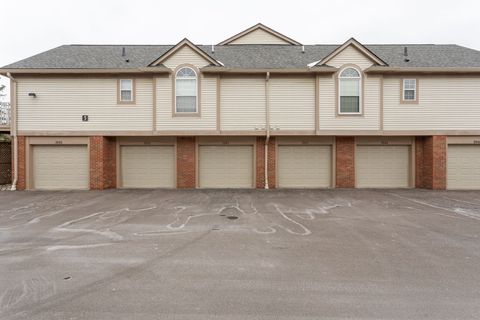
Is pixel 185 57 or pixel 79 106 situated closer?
pixel 185 57

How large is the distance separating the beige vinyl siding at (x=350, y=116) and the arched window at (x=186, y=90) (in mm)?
6370

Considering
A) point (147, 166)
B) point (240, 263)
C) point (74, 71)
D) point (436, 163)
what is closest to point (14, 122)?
point (74, 71)

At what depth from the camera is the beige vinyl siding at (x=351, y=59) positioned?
1373 cm

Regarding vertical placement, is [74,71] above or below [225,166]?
above

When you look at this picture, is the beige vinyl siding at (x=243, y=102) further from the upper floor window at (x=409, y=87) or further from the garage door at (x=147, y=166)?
the upper floor window at (x=409, y=87)

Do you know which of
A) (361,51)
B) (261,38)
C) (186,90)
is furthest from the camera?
(261,38)

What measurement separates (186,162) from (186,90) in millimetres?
3659

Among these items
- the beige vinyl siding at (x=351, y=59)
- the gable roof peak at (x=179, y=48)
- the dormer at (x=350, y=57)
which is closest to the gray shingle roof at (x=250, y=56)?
the gable roof peak at (x=179, y=48)

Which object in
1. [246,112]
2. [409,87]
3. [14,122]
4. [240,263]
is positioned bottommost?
[240,263]

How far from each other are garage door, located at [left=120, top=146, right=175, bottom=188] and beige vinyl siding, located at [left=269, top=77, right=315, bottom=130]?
19.0ft

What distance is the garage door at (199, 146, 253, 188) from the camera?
14.7 m

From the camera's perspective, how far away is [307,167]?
14711mm

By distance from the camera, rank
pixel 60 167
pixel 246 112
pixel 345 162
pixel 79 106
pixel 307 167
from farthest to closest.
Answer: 1. pixel 307 167
2. pixel 345 162
3. pixel 60 167
4. pixel 246 112
5. pixel 79 106

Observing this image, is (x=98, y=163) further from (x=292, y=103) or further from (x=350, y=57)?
(x=350, y=57)
